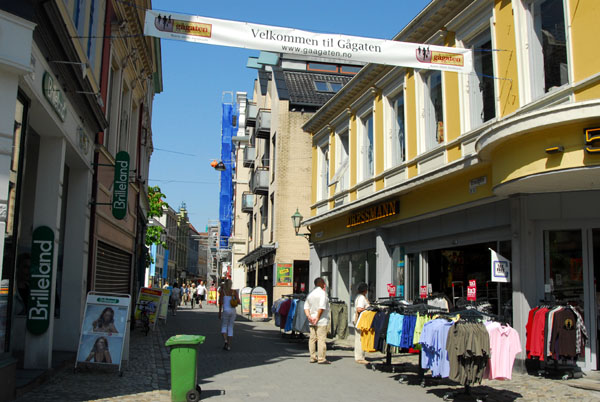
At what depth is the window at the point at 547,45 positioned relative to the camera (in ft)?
33.7

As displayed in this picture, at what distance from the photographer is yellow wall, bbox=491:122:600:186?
29.2ft

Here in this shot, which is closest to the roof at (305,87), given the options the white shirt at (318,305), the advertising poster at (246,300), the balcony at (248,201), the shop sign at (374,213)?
the balcony at (248,201)

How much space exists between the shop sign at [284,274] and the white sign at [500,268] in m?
18.0

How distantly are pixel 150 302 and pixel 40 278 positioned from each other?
9.96m

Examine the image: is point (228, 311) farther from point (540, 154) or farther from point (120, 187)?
point (540, 154)

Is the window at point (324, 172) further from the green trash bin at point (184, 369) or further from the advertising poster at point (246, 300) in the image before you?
the green trash bin at point (184, 369)

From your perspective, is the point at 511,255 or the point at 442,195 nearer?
the point at 511,255

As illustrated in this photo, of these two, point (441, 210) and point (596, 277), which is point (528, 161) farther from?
point (441, 210)

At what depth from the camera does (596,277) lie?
10352mm

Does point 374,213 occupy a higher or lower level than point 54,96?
lower

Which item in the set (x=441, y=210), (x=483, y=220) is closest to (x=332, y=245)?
(x=441, y=210)

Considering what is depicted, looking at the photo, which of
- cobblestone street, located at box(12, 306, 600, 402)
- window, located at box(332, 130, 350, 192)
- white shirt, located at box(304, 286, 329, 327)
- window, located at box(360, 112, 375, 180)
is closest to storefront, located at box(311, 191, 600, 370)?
cobblestone street, located at box(12, 306, 600, 402)

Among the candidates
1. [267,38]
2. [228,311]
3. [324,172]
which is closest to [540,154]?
[267,38]

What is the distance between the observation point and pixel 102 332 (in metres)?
9.61
